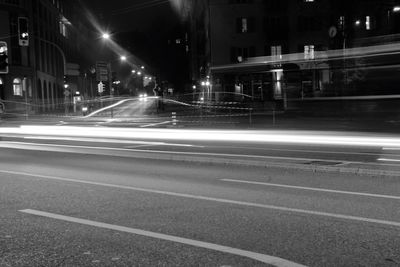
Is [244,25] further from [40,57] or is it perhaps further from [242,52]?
[40,57]

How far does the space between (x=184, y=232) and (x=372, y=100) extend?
1043 inches

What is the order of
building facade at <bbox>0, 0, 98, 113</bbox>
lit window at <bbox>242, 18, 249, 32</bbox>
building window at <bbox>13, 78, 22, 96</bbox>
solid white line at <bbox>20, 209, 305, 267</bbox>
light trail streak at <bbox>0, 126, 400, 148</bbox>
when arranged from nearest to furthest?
solid white line at <bbox>20, 209, 305, 267</bbox> → light trail streak at <bbox>0, 126, 400, 148</bbox> → lit window at <bbox>242, 18, 249, 32</bbox> → building facade at <bbox>0, 0, 98, 113</bbox> → building window at <bbox>13, 78, 22, 96</bbox>

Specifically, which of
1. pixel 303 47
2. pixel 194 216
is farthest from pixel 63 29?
pixel 194 216

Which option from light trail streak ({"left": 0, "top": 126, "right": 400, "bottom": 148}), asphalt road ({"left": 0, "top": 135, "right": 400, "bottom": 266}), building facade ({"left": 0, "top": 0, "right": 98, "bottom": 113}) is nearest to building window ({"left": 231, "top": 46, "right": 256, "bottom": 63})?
building facade ({"left": 0, "top": 0, "right": 98, "bottom": 113})

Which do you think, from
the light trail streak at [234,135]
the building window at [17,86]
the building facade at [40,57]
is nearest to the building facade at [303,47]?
the light trail streak at [234,135]

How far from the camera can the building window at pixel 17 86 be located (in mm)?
64812

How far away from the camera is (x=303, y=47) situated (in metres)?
60.9

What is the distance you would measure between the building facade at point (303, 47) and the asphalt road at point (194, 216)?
18.3 metres

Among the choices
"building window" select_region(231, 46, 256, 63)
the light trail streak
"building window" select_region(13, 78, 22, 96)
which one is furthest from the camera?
"building window" select_region(13, 78, 22, 96)

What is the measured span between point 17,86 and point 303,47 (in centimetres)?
3292

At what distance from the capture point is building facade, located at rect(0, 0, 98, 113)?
2483 inches

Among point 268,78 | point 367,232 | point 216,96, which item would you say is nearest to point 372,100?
point 268,78

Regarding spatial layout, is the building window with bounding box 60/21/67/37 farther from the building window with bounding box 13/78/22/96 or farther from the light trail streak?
the light trail streak

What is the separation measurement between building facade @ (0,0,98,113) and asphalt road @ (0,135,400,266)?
34880mm
